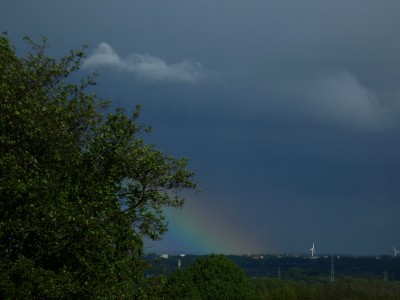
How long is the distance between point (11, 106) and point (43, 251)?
615 centimetres

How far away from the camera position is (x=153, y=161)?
97.3 feet

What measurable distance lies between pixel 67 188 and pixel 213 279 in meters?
56.4

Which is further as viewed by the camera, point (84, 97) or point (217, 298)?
point (217, 298)

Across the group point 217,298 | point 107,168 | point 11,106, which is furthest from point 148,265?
point 217,298

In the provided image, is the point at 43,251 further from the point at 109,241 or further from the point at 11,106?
the point at 11,106

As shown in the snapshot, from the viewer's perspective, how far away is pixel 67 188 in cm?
2797

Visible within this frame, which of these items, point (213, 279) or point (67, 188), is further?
point (213, 279)

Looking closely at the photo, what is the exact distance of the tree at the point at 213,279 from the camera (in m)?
80.8

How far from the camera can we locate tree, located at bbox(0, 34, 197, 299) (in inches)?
1016

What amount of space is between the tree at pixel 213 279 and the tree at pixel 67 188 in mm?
50412

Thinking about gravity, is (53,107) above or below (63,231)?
above

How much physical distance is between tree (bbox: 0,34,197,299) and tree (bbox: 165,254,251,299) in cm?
5041

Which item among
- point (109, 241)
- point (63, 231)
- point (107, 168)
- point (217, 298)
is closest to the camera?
point (63, 231)

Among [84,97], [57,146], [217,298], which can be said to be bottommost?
[217,298]
